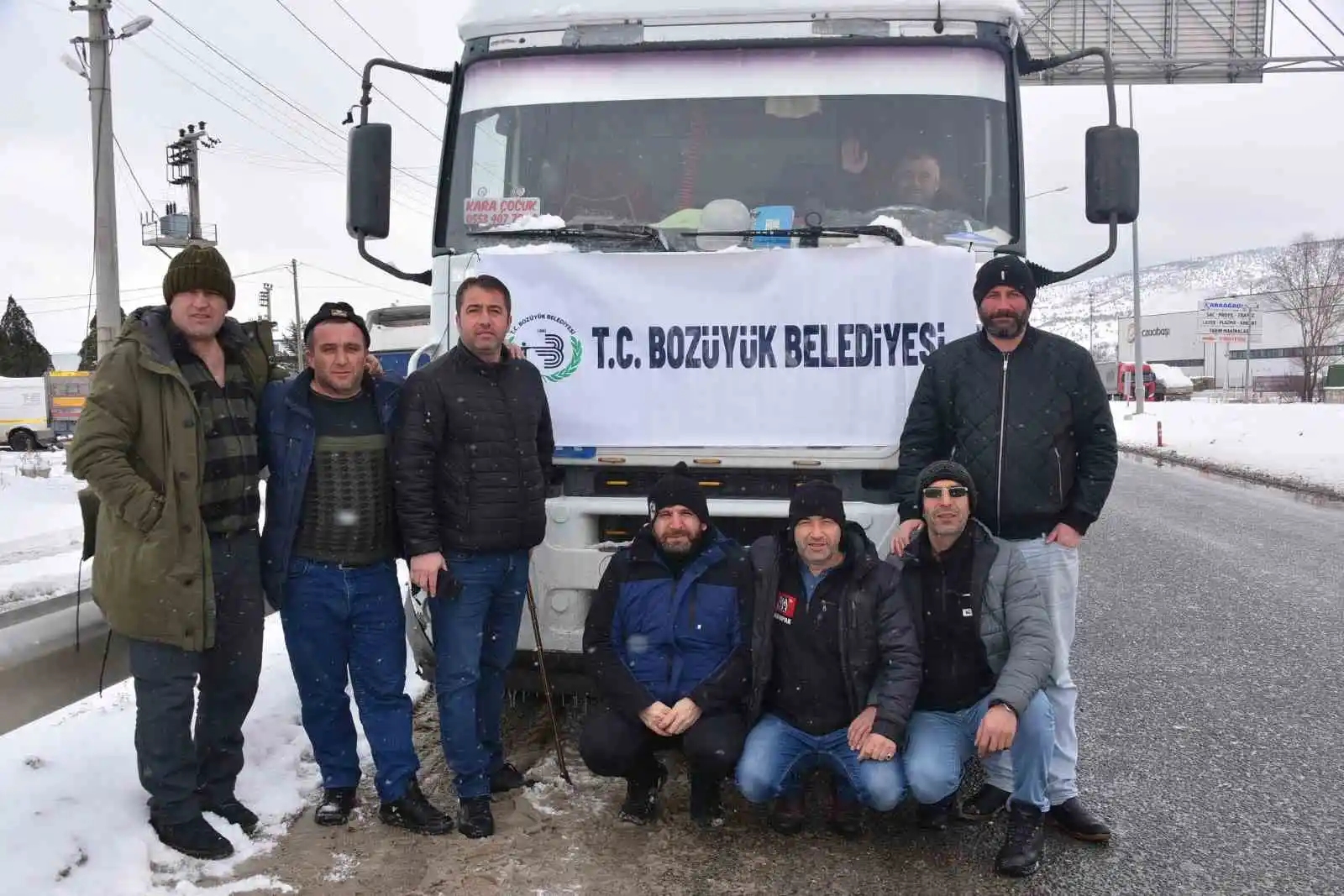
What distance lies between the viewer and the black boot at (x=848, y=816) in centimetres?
345

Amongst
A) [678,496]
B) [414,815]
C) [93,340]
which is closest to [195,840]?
[414,815]

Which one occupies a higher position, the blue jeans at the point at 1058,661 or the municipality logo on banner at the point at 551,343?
the municipality logo on banner at the point at 551,343

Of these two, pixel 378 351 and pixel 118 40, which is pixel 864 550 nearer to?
pixel 378 351

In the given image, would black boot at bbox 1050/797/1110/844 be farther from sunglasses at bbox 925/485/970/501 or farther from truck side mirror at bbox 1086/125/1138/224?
truck side mirror at bbox 1086/125/1138/224

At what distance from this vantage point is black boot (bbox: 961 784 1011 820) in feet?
11.4

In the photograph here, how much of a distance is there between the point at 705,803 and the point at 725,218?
7.50 ft

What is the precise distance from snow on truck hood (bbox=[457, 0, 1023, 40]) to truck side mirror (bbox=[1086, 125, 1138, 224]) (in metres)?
0.65

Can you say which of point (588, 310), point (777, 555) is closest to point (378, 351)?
point (588, 310)

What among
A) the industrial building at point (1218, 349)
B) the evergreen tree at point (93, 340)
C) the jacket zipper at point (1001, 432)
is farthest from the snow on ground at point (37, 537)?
the industrial building at point (1218, 349)

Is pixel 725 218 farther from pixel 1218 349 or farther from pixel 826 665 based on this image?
pixel 1218 349

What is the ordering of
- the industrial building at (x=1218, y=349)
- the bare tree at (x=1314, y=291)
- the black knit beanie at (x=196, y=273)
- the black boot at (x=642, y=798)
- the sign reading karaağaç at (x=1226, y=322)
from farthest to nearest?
the industrial building at (x=1218, y=349)
the bare tree at (x=1314, y=291)
the sign reading karaağaç at (x=1226, y=322)
the black boot at (x=642, y=798)
the black knit beanie at (x=196, y=273)

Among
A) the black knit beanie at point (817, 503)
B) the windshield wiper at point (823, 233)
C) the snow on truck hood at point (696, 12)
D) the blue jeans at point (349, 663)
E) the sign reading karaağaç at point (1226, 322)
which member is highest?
the sign reading karaağaç at point (1226, 322)

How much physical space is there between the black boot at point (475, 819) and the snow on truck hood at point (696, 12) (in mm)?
3127

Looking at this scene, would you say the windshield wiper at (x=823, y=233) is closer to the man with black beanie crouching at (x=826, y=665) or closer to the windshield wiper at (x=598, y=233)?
the windshield wiper at (x=598, y=233)
